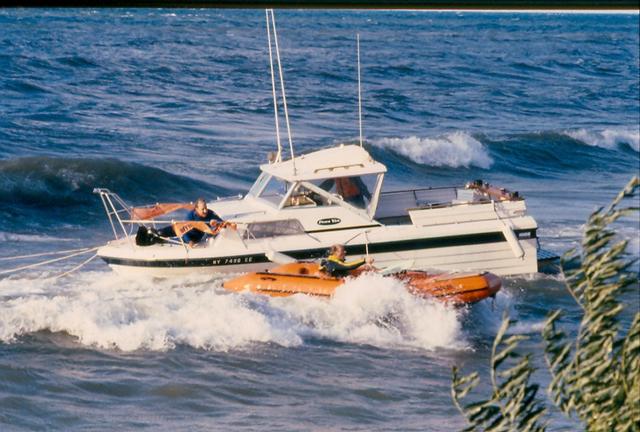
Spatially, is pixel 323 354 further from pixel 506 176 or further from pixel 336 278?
pixel 506 176

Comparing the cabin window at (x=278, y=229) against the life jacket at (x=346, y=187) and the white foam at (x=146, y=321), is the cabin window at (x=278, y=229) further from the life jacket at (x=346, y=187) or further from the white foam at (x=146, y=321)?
the white foam at (x=146, y=321)

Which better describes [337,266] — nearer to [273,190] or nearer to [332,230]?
[332,230]

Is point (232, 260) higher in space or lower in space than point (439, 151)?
higher

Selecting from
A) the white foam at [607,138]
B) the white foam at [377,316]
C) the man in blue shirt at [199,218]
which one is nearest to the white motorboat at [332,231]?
the man in blue shirt at [199,218]

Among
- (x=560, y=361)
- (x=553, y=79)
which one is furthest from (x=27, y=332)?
(x=553, y=79)

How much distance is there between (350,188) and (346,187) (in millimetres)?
75

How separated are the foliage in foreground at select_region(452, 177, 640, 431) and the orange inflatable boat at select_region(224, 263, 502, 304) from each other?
980 cm

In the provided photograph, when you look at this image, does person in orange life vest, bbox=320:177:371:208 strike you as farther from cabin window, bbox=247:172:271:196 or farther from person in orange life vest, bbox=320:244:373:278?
person in orange life vest, bbox=320:244:373:278

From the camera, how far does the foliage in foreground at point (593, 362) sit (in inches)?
156

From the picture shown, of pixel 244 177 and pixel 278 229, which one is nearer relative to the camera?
pixel 278 229

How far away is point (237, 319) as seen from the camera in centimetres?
1362

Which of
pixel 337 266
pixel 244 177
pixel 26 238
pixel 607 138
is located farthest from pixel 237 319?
pixel 607 138

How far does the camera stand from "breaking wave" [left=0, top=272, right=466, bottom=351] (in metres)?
13.2

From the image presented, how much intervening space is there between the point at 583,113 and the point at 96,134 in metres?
18.8
